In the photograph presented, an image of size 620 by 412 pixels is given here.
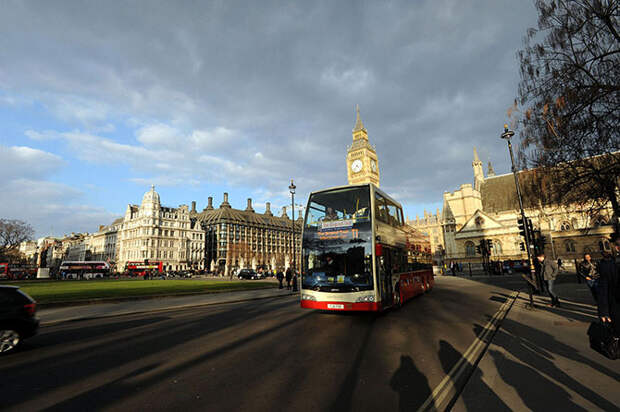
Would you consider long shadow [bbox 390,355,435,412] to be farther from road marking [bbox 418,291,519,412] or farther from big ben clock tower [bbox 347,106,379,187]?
big ben clock tower [bbox 347,106,379,187]

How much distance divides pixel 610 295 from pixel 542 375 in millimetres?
1816

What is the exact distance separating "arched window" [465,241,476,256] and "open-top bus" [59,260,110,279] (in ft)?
241

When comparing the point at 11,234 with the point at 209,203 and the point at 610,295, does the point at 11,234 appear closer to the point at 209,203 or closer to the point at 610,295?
the point at 209,203

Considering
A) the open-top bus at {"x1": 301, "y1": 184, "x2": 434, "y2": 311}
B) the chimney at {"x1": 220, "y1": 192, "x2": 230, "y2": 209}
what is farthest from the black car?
the chimney at {"x1": 220, "y1": 192, "x2": 230, "y2": 209}

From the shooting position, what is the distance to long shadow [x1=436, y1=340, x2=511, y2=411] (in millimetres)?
3967

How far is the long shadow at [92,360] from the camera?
5.05 meters

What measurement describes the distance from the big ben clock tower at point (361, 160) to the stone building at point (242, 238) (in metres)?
Result: 30.2

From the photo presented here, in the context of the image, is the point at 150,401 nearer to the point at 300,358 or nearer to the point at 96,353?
the point at 300,358

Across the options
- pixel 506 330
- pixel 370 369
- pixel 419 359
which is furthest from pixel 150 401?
pixel 506 330

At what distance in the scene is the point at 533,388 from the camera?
14.8 feet

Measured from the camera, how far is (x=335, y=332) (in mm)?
8766

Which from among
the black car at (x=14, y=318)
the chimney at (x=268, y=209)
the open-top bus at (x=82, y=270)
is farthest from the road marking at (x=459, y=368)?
the chimney at (x=268, y=209)

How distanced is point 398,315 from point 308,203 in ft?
17.2

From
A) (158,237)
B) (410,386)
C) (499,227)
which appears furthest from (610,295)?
(158,237)
